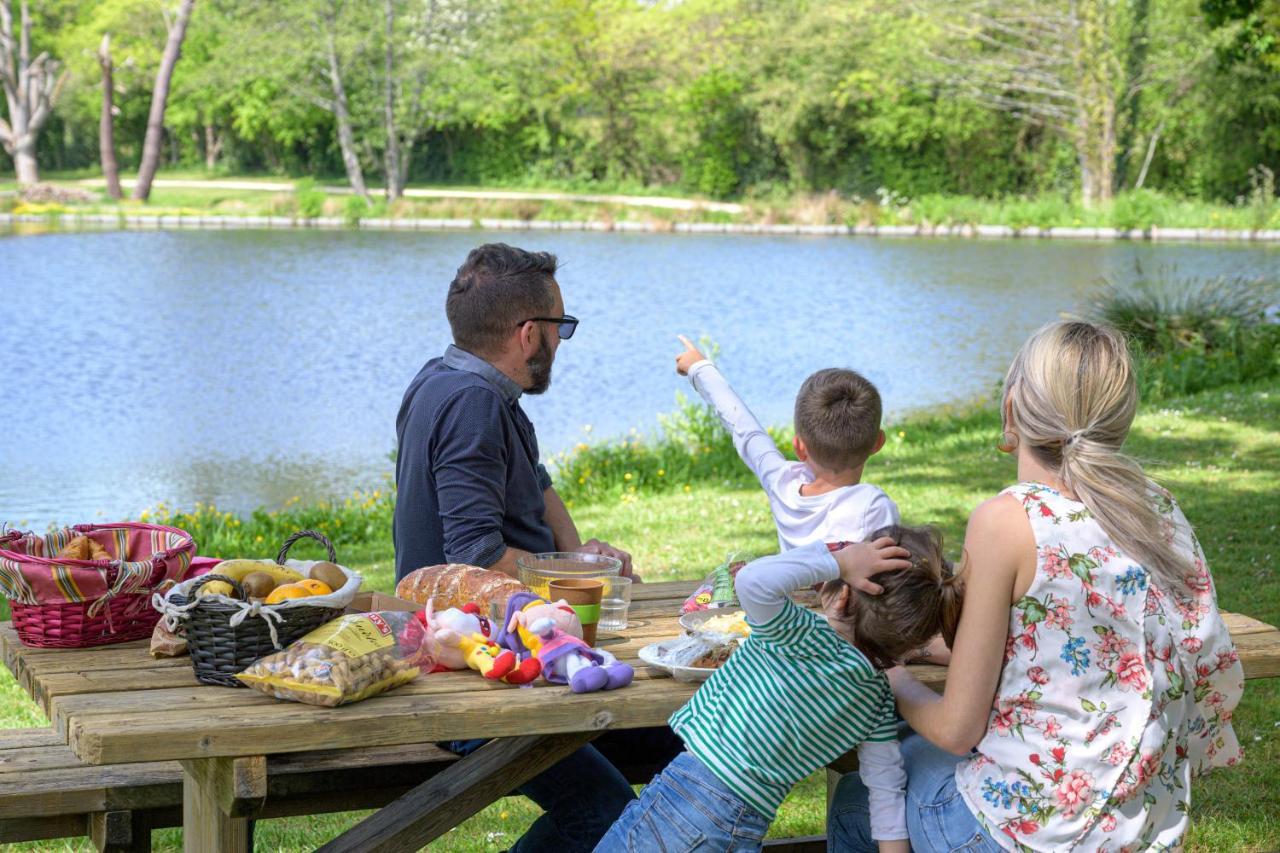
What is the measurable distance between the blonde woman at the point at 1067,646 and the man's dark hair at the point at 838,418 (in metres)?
0.75

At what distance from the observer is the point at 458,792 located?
245 cm

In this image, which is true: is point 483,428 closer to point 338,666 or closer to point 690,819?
point 338,666

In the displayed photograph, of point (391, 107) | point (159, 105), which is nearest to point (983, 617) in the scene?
point (391, 107)

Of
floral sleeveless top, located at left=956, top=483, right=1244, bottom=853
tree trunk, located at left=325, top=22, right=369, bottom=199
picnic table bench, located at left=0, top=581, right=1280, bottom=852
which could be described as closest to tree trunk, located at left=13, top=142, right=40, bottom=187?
tree trunk, located at left=325, top=22, right=369, bottom=199

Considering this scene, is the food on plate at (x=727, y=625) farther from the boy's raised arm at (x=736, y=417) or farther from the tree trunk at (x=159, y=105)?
the tree trunk at (x=159, y=105)

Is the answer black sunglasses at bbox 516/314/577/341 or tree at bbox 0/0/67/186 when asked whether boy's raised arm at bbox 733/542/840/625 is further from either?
tree at bbox 0/0/67/186

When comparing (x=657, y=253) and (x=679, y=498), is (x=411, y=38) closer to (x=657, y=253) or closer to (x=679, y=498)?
(x=657, y=253)

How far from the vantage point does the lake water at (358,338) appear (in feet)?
39.1

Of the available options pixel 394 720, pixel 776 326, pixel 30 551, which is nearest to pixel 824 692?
pixel 394 720

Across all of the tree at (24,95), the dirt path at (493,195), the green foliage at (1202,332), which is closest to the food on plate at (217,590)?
the green foliage at (1202,332)

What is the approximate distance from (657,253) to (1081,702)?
26.4 metres

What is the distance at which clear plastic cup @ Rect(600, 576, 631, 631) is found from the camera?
266cm

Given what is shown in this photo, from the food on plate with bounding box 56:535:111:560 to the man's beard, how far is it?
1.09m

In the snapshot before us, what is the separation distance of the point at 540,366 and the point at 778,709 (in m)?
1.33
